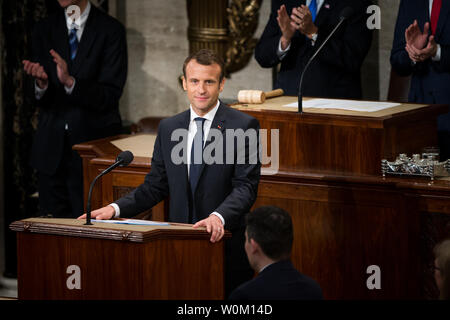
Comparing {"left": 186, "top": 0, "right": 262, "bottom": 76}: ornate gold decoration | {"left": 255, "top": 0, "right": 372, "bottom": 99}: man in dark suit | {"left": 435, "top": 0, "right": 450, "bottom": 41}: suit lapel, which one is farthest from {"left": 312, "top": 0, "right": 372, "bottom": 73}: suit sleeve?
{"left": 186, "top": 0, "right": 262, "bottom": 76}: ornate gold decoration

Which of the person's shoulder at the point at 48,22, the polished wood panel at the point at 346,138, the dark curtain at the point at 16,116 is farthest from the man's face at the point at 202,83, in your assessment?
the dark curtain at the point at 16,116

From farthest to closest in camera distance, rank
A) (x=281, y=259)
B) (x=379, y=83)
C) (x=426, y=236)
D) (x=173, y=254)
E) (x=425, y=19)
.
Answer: (x=379, y=83) < (x=425, y=19) < (x=426, y=236) < (x=173, y=254) < (x=281, y=259)

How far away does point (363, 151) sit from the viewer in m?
4.65

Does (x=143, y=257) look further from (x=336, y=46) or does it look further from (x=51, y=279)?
(x=336, y=46)

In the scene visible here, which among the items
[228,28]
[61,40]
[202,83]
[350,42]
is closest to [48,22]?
[61,40]

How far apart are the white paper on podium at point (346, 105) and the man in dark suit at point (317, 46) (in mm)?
551

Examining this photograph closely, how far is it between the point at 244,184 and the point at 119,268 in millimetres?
789

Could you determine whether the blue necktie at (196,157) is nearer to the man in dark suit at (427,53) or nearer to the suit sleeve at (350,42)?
the man in dark suit at (427,53)

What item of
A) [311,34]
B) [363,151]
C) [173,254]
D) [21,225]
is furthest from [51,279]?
[311,34]

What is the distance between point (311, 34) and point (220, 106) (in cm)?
156

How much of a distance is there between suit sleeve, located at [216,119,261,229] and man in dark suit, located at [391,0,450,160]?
1.46m

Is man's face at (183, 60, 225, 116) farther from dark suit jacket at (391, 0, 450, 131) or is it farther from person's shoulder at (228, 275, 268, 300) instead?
dark suit jacket at (391, 0, 450, 131)

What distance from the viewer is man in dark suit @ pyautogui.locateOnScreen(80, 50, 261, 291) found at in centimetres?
405
